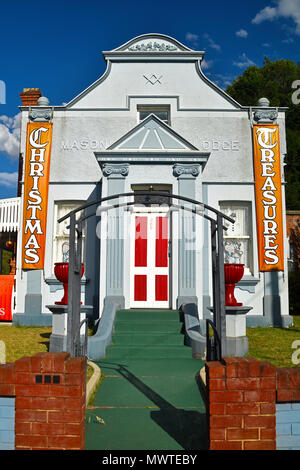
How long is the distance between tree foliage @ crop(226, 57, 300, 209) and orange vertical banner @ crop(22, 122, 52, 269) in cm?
1830

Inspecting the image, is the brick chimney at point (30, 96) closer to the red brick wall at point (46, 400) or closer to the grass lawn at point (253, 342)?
the grass lawn at point (253, 342)

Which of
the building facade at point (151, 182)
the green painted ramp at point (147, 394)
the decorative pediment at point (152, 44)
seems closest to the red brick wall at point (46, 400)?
the green painted ramp at point (147, 394)

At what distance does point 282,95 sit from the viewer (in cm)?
2969

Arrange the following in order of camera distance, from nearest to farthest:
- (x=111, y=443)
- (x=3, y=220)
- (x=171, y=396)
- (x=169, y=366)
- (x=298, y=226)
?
(x=111, y=443) < (x=171, y=396) < (x=169, y=366) < (x=3, y=220) < (x=298, y=226)

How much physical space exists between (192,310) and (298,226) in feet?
33.9

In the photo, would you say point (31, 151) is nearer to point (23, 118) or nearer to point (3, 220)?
point (23, 118)

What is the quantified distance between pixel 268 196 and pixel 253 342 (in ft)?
14.7

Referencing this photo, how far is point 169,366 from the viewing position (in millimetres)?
6699

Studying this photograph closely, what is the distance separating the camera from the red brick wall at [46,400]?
11.5 feet

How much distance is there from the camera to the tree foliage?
2688cm

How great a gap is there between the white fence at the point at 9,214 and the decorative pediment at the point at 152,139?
222 inches

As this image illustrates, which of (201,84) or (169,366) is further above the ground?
(201,84)

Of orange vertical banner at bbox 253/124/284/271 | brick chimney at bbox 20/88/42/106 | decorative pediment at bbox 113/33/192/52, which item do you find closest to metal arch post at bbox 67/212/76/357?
orange vertical banner at bbox 253/124/284/271

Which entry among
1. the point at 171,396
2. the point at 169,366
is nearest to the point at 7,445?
the point at 171,396
